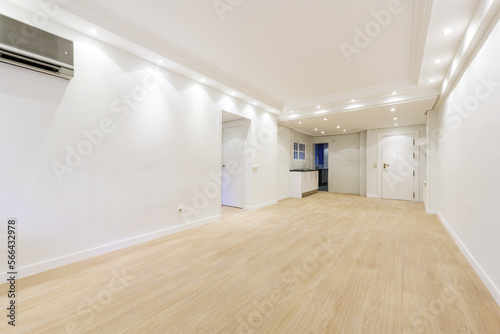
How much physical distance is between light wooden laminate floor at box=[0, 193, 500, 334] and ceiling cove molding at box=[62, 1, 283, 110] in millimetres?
2823

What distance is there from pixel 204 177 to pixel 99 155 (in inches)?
69.7

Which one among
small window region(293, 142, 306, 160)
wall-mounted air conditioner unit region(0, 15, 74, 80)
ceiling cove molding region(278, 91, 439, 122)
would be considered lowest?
small window region(293, 142, 306, 160)

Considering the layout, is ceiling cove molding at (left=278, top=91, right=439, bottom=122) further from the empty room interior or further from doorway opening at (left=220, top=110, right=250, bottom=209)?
doorway opening at (left=220, top=110, right=250, bottom=209)

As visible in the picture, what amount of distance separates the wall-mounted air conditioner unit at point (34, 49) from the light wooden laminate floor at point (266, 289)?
2.21m

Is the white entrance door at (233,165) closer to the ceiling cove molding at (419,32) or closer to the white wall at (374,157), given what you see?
the ceiling cove molding at (419,32)

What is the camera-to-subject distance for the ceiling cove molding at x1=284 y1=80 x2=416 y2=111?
4359mm

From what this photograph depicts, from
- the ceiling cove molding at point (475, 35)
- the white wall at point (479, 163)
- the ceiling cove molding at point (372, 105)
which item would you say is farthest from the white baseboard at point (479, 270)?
the ceiling cove molding at point (372, 105)

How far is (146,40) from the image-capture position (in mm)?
2814

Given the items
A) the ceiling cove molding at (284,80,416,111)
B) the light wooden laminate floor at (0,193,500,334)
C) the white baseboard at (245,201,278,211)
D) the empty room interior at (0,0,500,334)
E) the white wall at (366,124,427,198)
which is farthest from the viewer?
the white wall at (366,124,427,198)

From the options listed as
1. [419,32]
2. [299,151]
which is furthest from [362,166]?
[419,32]

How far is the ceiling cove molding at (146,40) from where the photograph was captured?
2279mm

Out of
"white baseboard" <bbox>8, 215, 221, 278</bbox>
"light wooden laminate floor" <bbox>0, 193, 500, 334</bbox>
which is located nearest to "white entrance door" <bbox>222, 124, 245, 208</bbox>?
"white baseboard" <bbox>8, 215, 221, 278</bbox>

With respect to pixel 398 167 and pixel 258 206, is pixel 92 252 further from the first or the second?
pixel 398 167

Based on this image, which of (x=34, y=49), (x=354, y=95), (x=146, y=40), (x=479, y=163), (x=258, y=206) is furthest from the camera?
(x=258, y=206)
